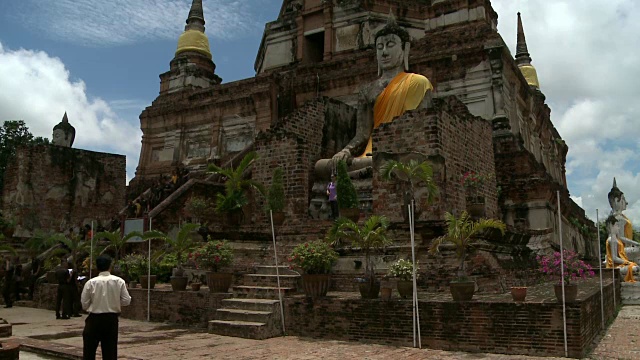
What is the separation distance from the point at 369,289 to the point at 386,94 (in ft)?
27.1

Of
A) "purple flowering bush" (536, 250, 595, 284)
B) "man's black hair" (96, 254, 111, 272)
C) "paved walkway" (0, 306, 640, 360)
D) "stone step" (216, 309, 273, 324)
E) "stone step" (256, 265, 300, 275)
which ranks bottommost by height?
"paved walkway" (0, 306, 640, 360)

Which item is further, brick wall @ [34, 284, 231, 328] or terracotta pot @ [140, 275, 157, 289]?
terracotta pot @ [140, 275, 157, 289]

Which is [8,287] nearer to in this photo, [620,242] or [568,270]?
[568,270]

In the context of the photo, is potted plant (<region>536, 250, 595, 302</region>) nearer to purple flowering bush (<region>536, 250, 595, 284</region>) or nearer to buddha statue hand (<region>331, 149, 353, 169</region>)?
purple flowering bush (<region>536, 250, 595, 284</region>)

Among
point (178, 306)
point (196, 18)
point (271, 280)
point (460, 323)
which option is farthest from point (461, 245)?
point (196, 18)

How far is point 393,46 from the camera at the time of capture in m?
15.8

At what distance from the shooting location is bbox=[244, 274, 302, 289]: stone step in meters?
10.3

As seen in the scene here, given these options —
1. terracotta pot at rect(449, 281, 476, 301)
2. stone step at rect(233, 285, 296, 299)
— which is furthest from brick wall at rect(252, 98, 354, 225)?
terracotta pot at rect(449, 281, 476, 301)

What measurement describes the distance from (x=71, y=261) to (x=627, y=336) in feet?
44.7

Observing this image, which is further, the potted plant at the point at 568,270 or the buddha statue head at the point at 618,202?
the buddha statue head at the point at 618,202

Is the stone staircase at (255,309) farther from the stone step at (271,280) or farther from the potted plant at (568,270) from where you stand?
the potted plant at (568,270)

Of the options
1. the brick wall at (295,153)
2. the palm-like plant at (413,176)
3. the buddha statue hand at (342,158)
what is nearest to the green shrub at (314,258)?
the palm-like plant at (413,176)

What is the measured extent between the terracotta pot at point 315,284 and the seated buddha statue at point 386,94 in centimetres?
603

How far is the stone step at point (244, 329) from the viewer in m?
8.59
